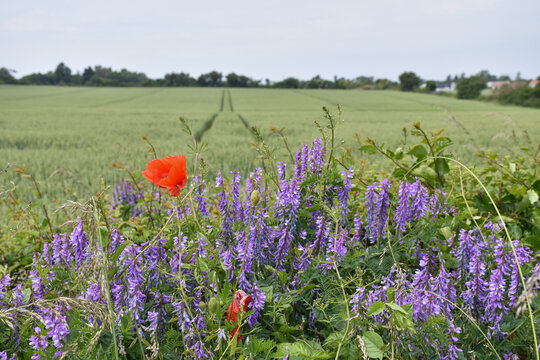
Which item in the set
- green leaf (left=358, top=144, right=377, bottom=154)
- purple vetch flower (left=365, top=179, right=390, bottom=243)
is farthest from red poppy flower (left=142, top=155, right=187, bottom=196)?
green leaf (left=358, top=144, right=377, bottom=154)

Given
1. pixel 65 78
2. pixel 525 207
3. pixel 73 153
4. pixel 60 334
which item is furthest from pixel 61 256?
pixel 65 78

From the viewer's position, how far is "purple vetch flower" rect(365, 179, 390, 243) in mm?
1510

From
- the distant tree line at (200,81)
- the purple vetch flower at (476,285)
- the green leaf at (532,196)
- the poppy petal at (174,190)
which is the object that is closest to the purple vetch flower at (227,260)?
the poppy petal at (174,190)

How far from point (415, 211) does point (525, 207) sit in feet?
4.03

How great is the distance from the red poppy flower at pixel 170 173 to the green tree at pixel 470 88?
57.4 metres

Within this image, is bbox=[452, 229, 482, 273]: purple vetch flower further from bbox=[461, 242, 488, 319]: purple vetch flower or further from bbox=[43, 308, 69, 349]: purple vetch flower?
bbox=[43, 308, 69, 349]: purple vetch flower

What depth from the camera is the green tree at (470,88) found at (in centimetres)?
5062

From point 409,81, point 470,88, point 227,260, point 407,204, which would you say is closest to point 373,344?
point 227,260

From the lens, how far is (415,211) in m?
1.61

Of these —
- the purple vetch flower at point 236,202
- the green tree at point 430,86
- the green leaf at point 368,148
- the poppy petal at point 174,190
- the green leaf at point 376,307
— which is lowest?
the green leaf at point 376,307

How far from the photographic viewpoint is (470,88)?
50969 mm

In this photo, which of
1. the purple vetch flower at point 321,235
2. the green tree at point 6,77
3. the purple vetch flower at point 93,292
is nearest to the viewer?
the purple vetch flower at point 93,292

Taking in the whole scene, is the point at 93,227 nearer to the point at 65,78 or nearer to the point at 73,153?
the point at 73,153

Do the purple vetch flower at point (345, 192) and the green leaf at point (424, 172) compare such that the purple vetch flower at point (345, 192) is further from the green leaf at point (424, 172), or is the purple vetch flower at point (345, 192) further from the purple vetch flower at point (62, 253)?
the purple vetch flower at point (62, 253)
